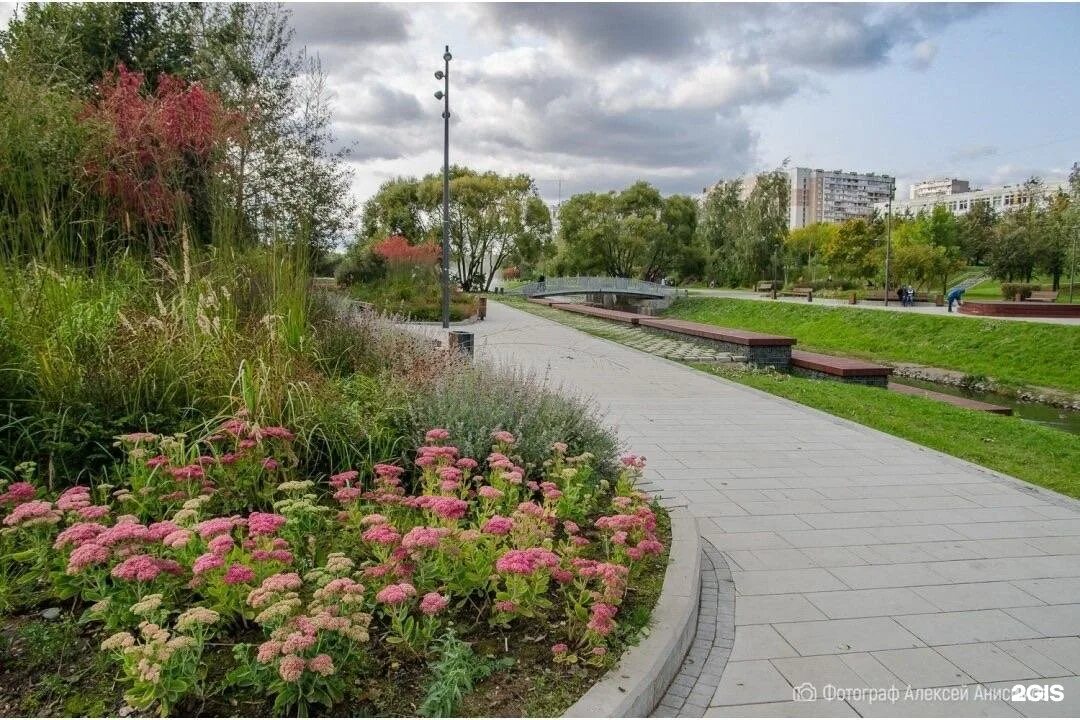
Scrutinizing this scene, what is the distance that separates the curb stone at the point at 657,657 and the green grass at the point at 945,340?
15197 millimetres

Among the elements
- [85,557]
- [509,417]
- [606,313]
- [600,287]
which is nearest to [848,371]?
[509,417]

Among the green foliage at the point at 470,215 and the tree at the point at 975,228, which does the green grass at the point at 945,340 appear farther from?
the tree at the point at 975,228

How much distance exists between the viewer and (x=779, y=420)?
698 cm

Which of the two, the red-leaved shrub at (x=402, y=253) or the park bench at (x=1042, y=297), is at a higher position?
the red-leaved shrub at (x=402, y=253)

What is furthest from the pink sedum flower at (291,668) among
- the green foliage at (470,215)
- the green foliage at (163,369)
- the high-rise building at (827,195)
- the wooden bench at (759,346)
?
the high-rise building at (827,195)

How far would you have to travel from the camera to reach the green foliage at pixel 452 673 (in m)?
1.93

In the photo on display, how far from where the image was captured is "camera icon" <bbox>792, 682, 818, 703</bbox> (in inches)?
91.5

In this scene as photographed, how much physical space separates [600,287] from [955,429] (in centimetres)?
2904

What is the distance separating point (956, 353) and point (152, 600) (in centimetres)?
2008

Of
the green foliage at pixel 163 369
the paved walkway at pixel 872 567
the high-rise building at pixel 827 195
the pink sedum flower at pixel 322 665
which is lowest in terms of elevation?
the paved walkway at pixel 872 567

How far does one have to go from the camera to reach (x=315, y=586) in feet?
8.25

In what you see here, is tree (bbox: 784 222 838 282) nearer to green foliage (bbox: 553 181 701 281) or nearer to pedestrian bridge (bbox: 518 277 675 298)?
green foliage (bbox: 553 181 701 281)

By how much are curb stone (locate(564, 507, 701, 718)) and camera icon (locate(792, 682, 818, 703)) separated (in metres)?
0.40

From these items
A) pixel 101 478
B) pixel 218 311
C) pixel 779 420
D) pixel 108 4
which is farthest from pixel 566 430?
pixel 108 4
